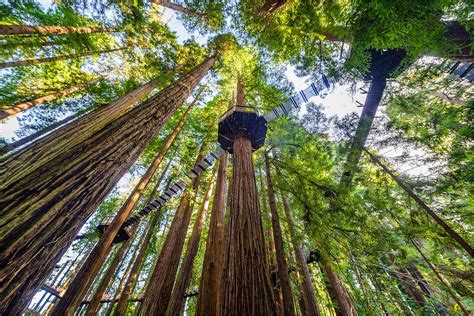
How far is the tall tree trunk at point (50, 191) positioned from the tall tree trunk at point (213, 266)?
1432 mm

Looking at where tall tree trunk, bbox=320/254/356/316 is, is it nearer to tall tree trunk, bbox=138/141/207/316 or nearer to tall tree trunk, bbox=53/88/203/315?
tall tree trunk, bbox=138/141/207/316

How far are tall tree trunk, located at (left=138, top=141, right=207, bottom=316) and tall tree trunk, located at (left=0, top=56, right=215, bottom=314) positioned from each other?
9.63 ft

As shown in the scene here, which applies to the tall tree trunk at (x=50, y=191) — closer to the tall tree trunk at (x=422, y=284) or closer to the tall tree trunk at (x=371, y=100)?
the tall tree trunk at (x=371, y=100)

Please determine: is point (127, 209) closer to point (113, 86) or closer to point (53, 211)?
point (53, 211)

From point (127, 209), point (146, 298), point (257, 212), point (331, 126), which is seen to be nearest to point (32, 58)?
point (127, 209)

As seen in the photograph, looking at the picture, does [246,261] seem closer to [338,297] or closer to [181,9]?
[338,297]

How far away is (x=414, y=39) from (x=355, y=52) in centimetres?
53

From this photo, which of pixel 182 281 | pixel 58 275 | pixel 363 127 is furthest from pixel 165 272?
pixel 58 275

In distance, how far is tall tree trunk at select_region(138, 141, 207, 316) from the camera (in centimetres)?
329

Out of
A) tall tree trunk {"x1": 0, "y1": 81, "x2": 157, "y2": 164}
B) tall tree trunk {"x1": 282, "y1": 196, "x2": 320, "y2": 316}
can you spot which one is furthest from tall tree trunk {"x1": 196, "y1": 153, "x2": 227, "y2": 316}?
tall tree trunk {"x1": 0, "y1": 81, "x2": 157, "y2": 164}

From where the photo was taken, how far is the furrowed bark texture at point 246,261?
1357 mm

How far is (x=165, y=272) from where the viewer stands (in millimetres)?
3775

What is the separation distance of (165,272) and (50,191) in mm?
3410

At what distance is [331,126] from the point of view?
14.1ft
